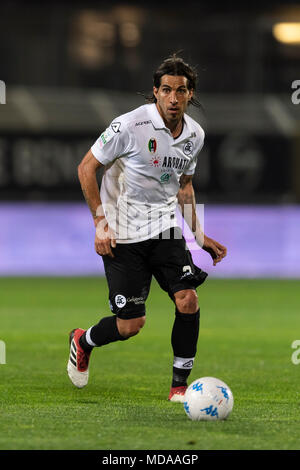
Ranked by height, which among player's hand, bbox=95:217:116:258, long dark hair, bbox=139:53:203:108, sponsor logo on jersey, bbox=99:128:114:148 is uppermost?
long dark hair, bbox=139:53:203:108

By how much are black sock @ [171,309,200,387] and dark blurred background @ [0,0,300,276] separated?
43.8ft

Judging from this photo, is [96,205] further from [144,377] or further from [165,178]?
[144,377]

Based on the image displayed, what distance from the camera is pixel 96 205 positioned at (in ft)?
21.2

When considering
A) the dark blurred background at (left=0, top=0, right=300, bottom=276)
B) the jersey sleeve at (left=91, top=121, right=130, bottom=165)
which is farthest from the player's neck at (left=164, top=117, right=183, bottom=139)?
the dark blurred background at (left=0, top=0, right=300, bottom=276)

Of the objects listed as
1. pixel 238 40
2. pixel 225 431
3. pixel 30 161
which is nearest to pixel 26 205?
pixel 30 161

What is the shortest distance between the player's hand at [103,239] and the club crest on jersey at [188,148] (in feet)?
2.34

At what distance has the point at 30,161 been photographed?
1983 centimetres

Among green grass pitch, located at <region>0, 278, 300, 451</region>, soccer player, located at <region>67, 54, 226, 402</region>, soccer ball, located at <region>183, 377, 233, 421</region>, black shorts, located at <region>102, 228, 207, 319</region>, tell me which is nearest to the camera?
green grass pitch, located at <region>0, 278, 300, 451</region>

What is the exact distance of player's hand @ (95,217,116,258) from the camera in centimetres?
636

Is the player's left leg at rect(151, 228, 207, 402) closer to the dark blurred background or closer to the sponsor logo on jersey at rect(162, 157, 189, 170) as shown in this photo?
the sponsor logo on jersey at rect(162, 157, 189, 170)

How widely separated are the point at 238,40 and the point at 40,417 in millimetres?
17660

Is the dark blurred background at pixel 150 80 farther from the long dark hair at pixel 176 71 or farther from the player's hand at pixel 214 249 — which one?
the long dark hair at pixel 176 71

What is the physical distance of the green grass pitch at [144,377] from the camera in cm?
514

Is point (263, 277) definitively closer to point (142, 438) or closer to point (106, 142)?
point (106, 142)
